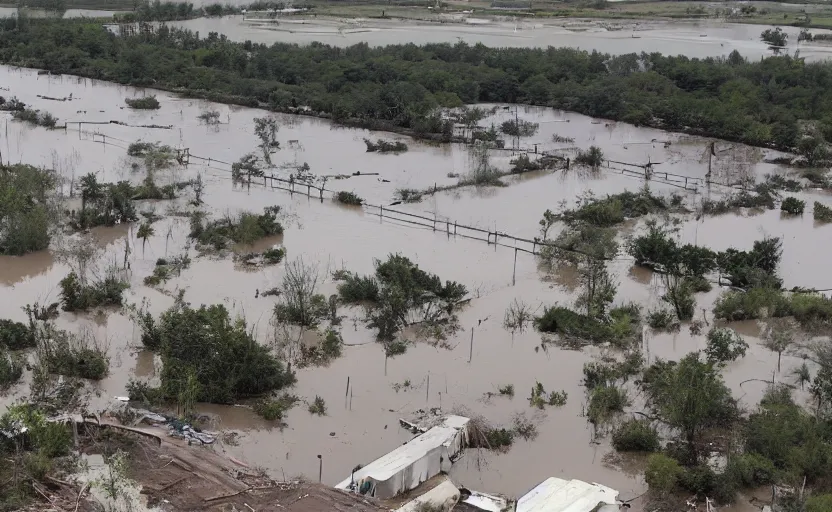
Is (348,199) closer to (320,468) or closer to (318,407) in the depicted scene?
(318,407)

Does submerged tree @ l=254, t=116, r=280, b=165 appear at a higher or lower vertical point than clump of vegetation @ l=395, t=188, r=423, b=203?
higher

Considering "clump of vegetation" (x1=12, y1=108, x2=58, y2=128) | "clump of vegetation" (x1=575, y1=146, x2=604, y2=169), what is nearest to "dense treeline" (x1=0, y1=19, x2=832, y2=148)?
"clump of vegetation" (x1=575, y1=146, x2=604, y2=169)

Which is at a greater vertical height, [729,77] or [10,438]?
[729,77]

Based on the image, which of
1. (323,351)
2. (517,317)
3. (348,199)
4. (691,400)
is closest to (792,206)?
(517,317)

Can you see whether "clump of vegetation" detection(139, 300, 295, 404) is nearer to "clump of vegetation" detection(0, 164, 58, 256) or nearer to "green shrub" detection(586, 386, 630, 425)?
"green shrub" detection(586, 386, 630, 425)

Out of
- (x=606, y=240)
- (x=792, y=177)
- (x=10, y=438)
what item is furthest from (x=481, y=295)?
(x=792, y=177)

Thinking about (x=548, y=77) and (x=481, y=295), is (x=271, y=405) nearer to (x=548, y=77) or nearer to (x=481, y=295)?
(x=481, y=295)
